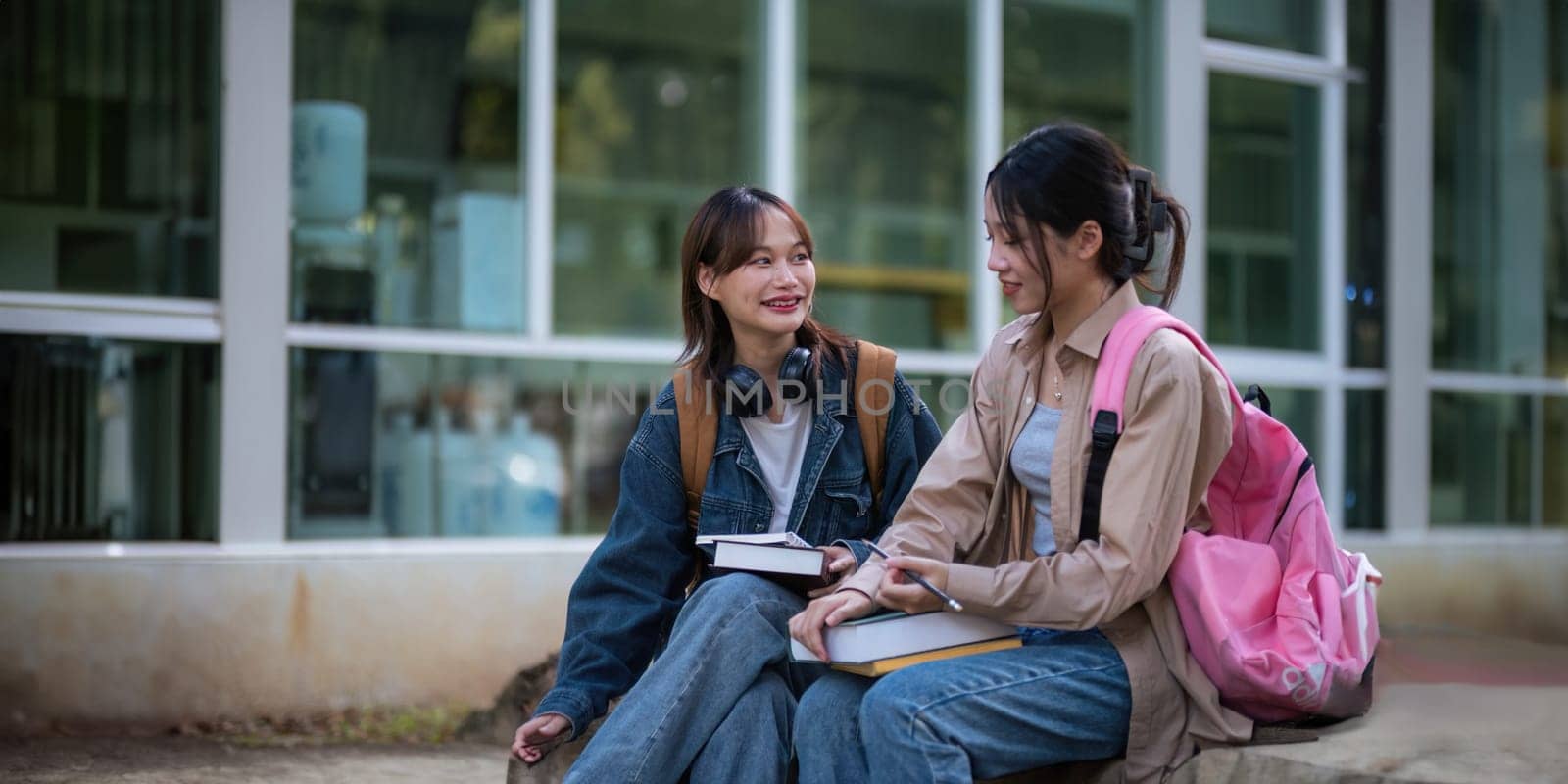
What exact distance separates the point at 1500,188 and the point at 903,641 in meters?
7.19

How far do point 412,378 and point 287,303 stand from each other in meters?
0.65

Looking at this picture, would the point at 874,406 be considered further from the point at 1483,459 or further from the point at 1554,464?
the point at 1554,464

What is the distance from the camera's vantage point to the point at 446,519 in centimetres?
654

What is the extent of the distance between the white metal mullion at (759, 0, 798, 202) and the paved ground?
314cm

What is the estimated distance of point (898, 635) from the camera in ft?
9.50

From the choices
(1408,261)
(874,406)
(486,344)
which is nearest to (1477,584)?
(1408,261)

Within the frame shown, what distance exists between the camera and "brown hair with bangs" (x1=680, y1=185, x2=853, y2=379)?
3.60 metres

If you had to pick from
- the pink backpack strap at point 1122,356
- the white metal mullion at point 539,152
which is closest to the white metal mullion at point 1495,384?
the white metal mullion at point 539,152

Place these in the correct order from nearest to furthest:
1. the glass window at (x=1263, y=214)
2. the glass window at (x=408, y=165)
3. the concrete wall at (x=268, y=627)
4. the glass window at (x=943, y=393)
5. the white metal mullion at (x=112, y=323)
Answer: the concrete wall at (x=268, y=627) < the white metal mullion at (x=112, y=323) < the glass window at (x=408, y=165) < the glass window at (x=943, y=393) < the glass window at (x=1263, y=214)

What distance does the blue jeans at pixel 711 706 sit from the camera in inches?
116

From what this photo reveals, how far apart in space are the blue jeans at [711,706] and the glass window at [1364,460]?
5951mm

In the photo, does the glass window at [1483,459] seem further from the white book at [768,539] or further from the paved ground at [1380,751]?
the white book at [768,539]

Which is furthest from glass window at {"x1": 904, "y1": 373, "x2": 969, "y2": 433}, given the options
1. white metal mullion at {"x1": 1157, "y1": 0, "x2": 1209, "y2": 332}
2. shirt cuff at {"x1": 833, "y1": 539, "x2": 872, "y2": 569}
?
shirt cuff at {"x1": 833, "y1": 539, "x2": 872, "y2": 569}

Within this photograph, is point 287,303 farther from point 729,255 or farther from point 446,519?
point 729,255
